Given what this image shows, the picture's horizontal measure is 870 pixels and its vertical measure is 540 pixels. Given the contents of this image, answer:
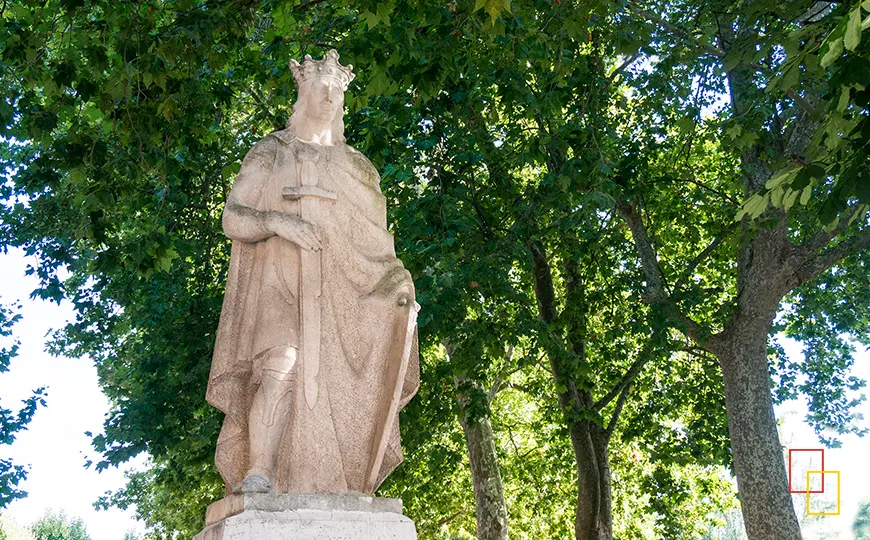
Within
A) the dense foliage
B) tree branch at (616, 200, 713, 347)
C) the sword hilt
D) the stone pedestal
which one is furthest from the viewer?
tree branch at (616, 200, 713, 347)

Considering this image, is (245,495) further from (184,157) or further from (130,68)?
(184,157)

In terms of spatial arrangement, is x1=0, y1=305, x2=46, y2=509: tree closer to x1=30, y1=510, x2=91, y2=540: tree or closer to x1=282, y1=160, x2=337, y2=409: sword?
x1=282, y1=160, x2=337, y2=409: sword

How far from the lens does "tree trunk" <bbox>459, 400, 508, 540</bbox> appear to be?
600 inches

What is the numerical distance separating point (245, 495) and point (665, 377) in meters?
14.1

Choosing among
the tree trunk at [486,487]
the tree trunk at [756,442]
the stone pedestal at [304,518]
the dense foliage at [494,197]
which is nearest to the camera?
the stone pedestal at [304,518]

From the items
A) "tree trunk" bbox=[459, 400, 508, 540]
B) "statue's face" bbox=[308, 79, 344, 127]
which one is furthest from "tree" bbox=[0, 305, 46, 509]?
"statue's face" bbox=[308, 79, 344, 127]

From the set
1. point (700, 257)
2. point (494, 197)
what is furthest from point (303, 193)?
point (700, 257)

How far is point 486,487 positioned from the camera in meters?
15.5

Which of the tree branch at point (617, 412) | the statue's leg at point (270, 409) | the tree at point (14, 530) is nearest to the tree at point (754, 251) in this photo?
the tree branch at point (617, 412)

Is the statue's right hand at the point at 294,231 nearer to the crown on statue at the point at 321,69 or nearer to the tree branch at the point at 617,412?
the crown on statue at the point at 321,69

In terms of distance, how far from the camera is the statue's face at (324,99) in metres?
5.48

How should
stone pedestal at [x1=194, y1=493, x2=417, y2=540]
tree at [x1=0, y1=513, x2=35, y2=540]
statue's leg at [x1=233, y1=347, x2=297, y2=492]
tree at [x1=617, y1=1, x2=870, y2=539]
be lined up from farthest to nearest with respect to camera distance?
tree at [x1=0, y1=513, x2=35, y2=540] < tree at [x1=617, y1=1, x2=870, y2=539] < statue's leg at [x1=233, y1=347, x2=297, y2=492] < stone pedestal at [x1=194, y1=493, x2=417, y2=540]

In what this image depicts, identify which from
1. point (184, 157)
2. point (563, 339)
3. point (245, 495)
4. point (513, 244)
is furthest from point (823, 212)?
point (563, 339)

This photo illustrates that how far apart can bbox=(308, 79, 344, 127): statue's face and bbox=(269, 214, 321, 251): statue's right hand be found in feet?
2.39
